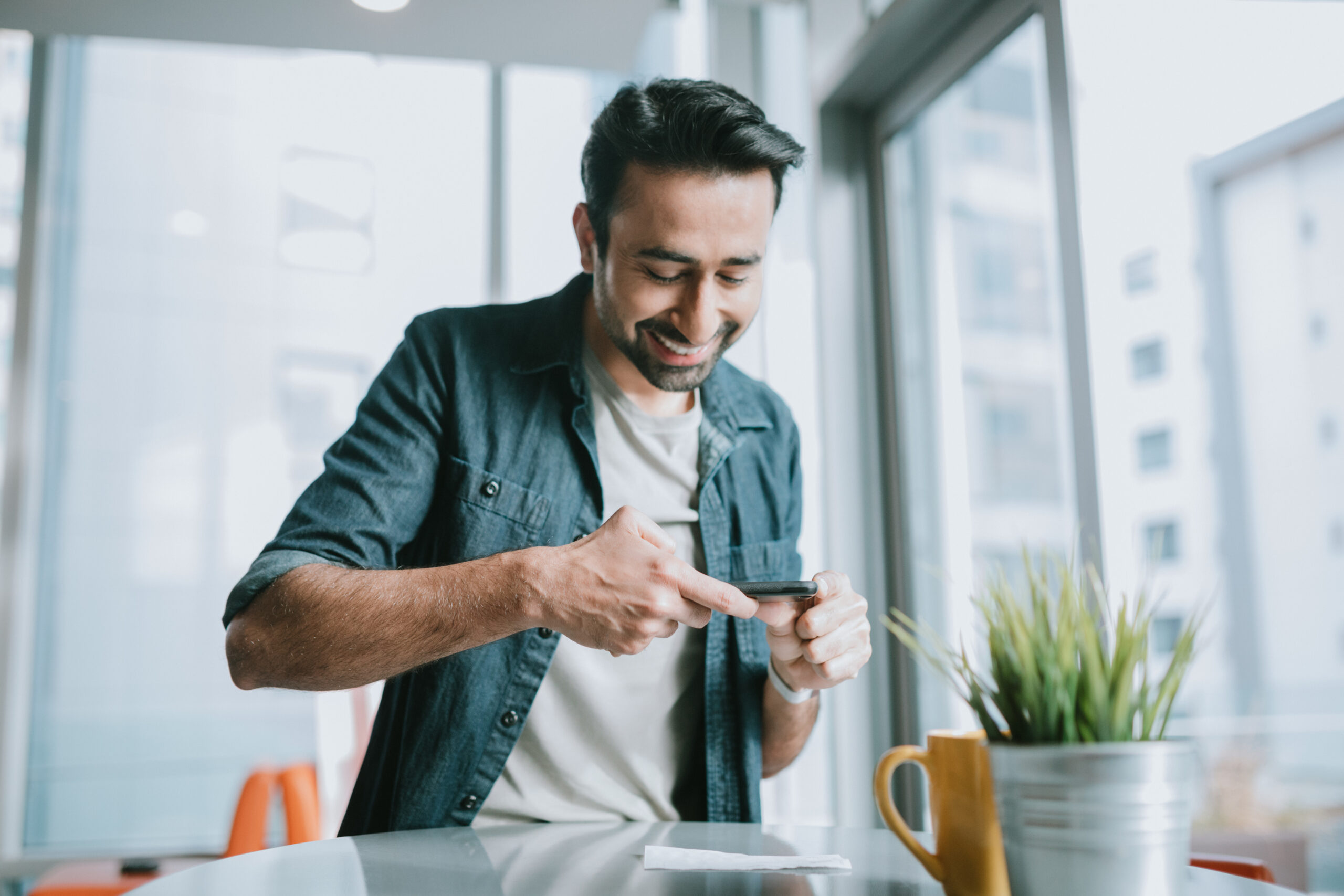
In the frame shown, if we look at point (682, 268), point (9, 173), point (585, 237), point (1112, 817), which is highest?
point (9, 173)

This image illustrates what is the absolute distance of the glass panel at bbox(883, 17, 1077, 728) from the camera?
2715mm

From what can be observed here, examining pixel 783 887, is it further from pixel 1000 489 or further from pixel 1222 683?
pixel 1222 683

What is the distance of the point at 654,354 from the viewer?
4.78 ft

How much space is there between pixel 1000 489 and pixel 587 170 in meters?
1.68

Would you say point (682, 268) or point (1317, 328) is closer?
point (682, 268)

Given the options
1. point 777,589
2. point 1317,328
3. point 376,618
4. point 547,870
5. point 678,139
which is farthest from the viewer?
point 1317,328

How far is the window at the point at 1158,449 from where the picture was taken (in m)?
4.56

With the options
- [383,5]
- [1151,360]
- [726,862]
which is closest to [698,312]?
[726,862]

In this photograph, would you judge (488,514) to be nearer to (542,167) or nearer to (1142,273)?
(1142,273)

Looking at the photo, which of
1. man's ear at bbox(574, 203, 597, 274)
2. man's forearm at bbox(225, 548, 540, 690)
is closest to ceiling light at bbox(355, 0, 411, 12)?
man's ear at bbox(574, 203, 597, 274)

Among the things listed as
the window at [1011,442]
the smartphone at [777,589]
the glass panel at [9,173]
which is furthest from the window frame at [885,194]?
the glass panel at [9,173]

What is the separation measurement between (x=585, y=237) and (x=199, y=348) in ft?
8.85

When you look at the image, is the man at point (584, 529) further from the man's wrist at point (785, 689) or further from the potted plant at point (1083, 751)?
the potted plant at point (1083, 751)

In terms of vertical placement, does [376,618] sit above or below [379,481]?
below
